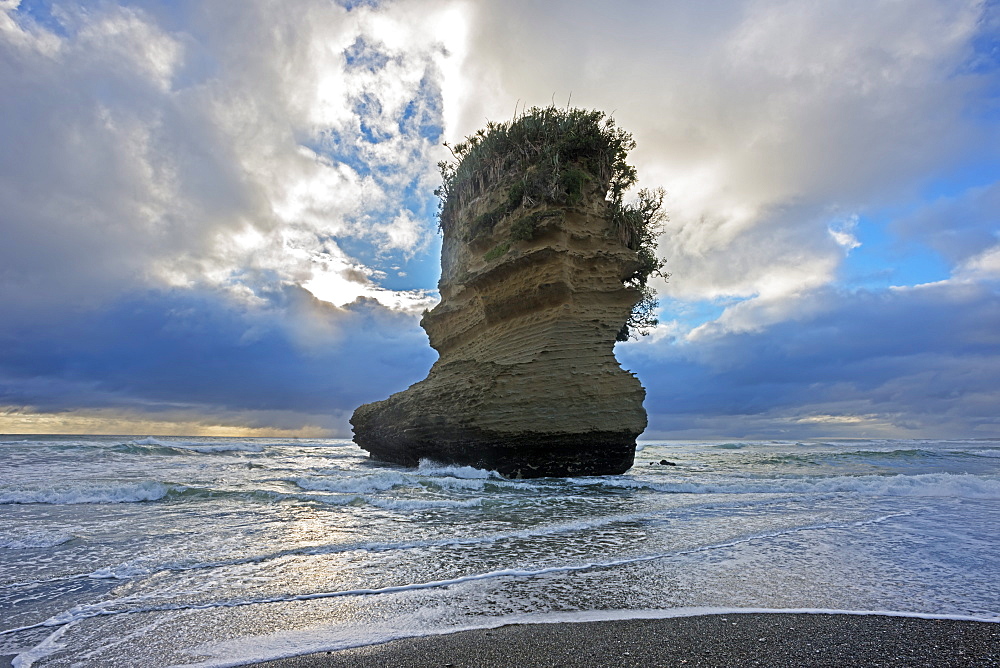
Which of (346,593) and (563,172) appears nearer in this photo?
(346,593)

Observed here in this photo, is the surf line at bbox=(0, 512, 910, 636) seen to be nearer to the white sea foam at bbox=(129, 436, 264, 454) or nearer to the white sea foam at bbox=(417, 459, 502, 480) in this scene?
the white sea foam at bbox=(417, 459, 502, 480)

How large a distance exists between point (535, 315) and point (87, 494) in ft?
37.0

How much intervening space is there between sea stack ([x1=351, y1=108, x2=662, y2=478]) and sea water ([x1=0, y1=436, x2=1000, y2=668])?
14.0 ft

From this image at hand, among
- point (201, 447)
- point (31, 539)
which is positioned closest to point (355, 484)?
point (31, 539)

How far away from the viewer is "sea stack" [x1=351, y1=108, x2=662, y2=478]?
14.0 metres

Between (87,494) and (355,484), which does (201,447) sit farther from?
(355,484)

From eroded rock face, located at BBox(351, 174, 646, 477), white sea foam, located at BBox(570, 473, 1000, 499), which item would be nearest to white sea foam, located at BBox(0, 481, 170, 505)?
eroded rock face, located at BBox(351, 174, 646, 477)

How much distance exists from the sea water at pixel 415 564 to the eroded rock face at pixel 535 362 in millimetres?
4161

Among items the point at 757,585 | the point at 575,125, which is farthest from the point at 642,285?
the point at 757,585

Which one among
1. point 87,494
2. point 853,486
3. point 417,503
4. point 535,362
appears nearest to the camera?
point 417,503

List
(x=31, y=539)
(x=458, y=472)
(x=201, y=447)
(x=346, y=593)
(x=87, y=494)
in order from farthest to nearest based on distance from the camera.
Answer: (x=201, y=447) < (x=458, y=472) < (x=87, y=494) < (x=31, y=539) < (x=346, y=593)

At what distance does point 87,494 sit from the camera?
9.23m

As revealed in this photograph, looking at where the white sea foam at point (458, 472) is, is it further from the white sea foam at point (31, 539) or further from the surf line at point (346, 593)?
the surf line at point (346, 593)

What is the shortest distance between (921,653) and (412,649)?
2.93 meters
